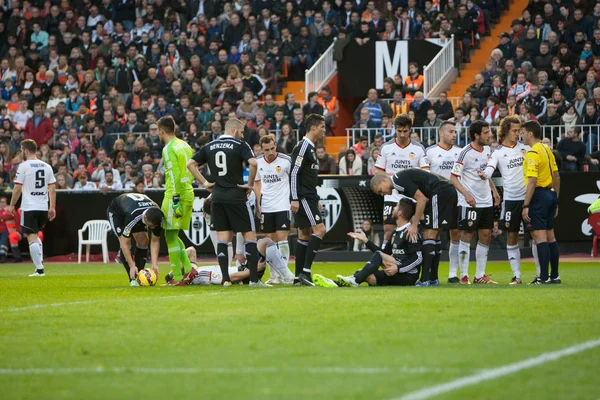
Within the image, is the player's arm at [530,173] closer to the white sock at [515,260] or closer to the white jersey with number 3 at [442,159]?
the white sock at [515,260]

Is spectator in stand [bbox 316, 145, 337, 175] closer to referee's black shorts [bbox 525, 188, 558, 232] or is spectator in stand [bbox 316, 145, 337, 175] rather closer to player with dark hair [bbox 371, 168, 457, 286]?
player with dark hair [bbox 371, 168, 457, 286]

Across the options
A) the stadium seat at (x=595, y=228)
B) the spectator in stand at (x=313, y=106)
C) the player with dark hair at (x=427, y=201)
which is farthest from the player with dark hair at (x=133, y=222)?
the spectator in stand at (x=313, y=106)

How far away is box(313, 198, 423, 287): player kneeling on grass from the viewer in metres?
12.9

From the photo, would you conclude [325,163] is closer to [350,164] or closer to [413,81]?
[350,164]

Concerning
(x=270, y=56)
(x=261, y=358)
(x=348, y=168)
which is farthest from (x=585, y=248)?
(x=261, y=358)

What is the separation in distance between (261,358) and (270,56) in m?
24.2

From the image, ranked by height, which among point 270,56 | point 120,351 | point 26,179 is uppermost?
point 270,56

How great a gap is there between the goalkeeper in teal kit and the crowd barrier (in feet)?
31.2

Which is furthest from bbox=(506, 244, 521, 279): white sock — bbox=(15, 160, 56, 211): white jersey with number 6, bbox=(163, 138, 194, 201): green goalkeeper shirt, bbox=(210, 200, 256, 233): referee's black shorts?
bbox=(15, 160, 56, 211): white jersey with number 6

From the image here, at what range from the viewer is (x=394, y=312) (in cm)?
954

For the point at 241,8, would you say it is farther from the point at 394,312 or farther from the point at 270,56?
the point at 394,312

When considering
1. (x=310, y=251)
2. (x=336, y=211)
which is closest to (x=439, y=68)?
(x=336, y=211)

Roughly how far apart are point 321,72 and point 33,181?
13.0 metres

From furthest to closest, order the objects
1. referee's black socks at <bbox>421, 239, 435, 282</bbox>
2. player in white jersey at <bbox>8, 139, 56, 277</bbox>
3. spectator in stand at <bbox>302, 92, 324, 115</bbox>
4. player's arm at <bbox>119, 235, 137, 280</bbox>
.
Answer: spectator in stand at <bbox>302, 92, 324, 115</bbox>, player in white jersey at <bbox>8, 139, 56, 277</bbox>, player's arm at <bbox>119, 235, 137, 280</bbox>, referee's black socks at <bbox>421, 239, 435, 282</bbox>
